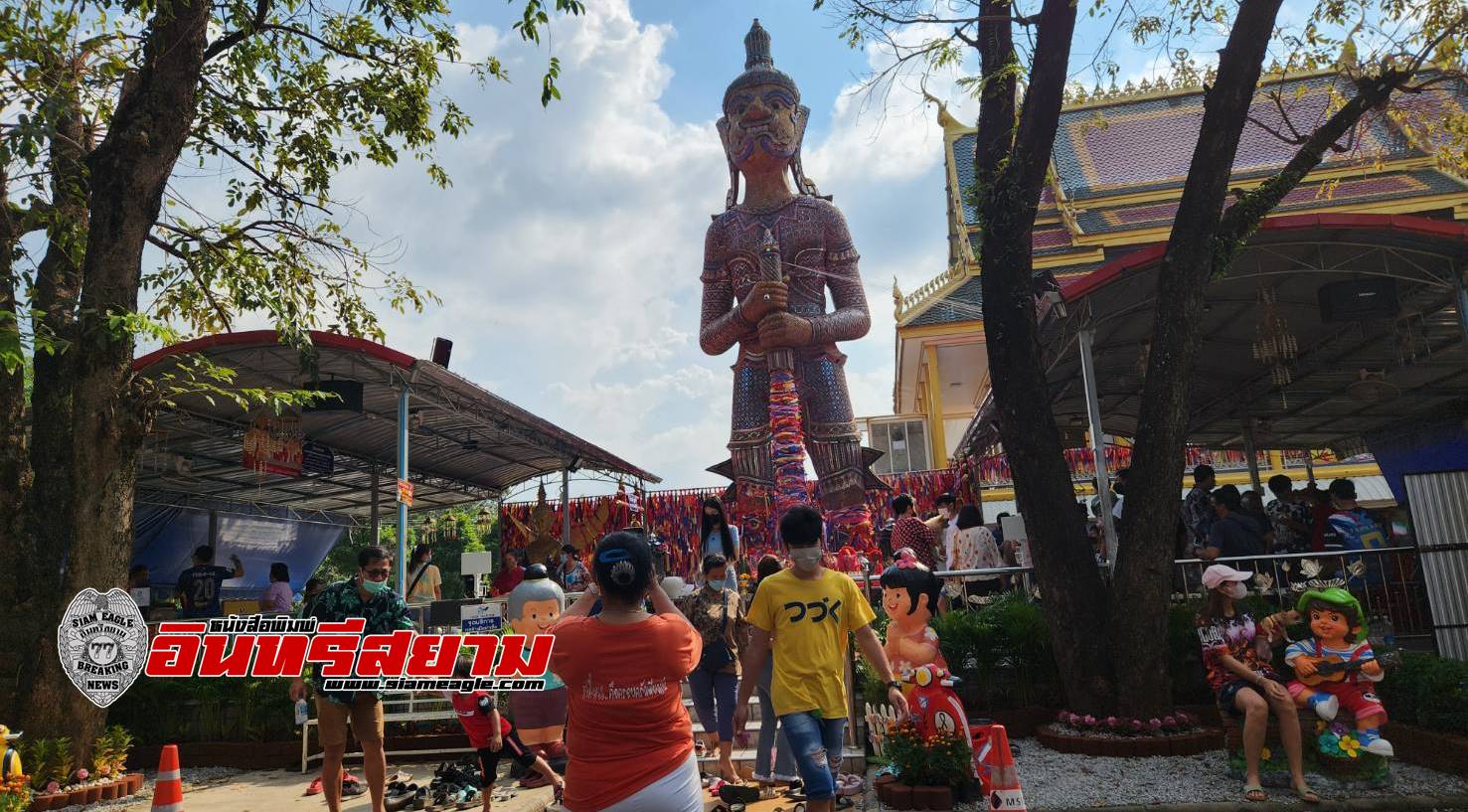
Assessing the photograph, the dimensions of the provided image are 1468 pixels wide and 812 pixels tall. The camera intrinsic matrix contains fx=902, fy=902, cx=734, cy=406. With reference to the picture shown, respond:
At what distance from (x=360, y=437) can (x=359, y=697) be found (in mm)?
11055

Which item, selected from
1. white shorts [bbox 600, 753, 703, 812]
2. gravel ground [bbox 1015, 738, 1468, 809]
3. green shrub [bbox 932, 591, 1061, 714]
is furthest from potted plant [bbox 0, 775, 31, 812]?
green shrub [bbox 932, 591, 1061, 714]

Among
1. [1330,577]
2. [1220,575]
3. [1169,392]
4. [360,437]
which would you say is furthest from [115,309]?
[1330,577]

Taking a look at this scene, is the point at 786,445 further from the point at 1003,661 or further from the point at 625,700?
the point at 625,700

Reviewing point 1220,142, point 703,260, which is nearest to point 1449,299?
point 1220,142

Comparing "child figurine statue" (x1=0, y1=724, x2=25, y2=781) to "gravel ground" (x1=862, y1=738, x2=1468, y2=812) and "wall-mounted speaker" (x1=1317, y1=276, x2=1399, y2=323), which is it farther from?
"wall-mounted speaker" (x1=1317, y1=276, x2=1399, y2=323)

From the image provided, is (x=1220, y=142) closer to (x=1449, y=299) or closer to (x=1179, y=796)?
(x=1179, y=796)

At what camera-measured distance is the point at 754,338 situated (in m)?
11.7

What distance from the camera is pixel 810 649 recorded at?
4.23 metres

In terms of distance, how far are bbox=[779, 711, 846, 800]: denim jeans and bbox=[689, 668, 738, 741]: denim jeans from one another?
6.20 feet

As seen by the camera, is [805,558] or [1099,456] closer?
[805,558]

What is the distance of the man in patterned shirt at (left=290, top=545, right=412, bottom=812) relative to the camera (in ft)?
17.6

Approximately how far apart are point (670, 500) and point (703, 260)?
6.48 meters

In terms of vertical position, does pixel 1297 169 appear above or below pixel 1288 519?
above

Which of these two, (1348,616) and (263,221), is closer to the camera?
(1348,616)
